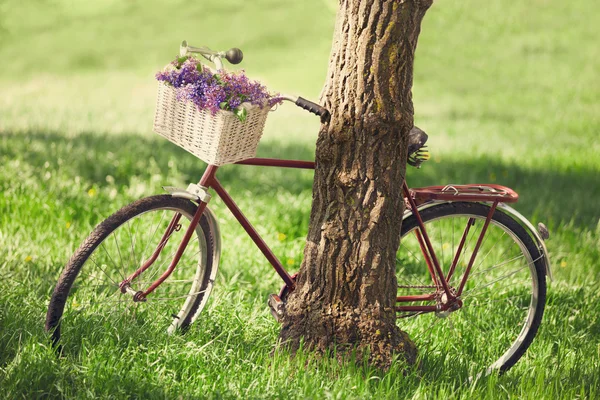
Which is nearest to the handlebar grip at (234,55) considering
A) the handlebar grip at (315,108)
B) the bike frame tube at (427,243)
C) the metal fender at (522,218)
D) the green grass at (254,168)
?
the handlebar grip at (315,108)

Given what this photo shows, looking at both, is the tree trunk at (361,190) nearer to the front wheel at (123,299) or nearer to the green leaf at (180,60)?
the front wheel at (123,299)

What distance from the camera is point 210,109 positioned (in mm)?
2828

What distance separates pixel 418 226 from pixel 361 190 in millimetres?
459

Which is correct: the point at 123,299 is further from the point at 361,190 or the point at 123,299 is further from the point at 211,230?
the point at 361,190

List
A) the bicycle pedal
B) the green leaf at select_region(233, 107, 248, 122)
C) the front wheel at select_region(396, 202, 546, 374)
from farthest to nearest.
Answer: the front wheel at select_region(396, 202, 546, 374) → the bicycle pedal → the green leaf at select_region(233, 107, 248, 122)

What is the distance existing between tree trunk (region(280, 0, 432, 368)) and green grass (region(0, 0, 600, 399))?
0.16 meters

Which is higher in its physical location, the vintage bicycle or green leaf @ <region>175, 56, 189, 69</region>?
green leaf @ <region>175, 56, 189, 69</region>

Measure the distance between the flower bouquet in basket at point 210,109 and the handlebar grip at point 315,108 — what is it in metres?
0.11

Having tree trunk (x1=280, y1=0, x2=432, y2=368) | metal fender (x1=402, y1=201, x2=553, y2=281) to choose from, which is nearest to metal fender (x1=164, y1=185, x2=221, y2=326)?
tree trunk (x1=280, y1=0, x2=432, y2=368)

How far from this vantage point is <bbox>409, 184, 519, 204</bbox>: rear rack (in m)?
3.38

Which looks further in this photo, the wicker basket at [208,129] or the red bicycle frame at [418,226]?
the red bicycle frame at [418,226]

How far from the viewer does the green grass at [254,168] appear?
3.03m

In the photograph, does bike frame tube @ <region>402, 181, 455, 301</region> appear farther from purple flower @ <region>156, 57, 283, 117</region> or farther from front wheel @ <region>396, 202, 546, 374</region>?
purple flower @ <region>156, 57, 283, 117</region>

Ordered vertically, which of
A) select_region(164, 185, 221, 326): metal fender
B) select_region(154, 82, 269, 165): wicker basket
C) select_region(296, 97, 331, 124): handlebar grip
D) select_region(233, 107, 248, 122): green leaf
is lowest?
select_region(164, 185, 221, 326): metal fender
